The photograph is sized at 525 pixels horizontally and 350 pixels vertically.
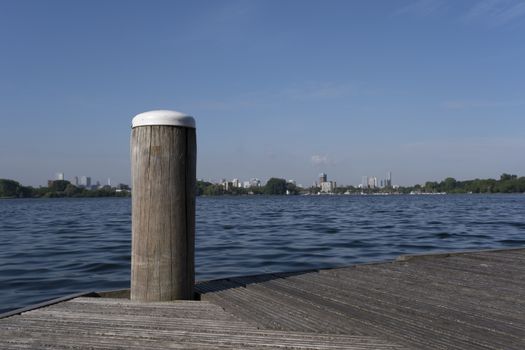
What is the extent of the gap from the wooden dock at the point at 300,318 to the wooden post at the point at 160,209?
0.19 meters

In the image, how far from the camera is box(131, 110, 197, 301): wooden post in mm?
3795

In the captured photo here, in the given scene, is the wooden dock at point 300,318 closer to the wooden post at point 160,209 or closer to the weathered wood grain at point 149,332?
the weathered wood grain at point 149,332

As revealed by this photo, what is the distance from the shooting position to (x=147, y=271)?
3789 millimetres

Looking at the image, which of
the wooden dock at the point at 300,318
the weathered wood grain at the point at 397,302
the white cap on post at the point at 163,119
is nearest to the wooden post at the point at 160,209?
the white cap on post at the point at 163,119

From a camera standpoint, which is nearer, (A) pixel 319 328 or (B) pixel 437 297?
(A) pixel 319 328

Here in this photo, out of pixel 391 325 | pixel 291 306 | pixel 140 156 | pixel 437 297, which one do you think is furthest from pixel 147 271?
pixel 437 297

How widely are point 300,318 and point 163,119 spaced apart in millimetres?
1946

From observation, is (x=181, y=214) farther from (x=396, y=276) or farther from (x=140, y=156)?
(x=396, y=276)

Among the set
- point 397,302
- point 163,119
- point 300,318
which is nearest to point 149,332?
point 300,318

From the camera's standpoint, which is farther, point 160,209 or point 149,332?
point 160,209

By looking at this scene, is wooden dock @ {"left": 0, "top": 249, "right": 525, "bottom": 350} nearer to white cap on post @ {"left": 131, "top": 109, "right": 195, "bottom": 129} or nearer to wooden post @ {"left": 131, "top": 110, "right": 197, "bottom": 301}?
wooden post @ {"left": 131, "top": 110, "right": 197, "bottom": 301}

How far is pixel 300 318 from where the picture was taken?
3.30 m

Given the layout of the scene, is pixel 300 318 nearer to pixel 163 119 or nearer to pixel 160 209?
pixel 160 209

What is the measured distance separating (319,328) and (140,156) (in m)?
2.02
